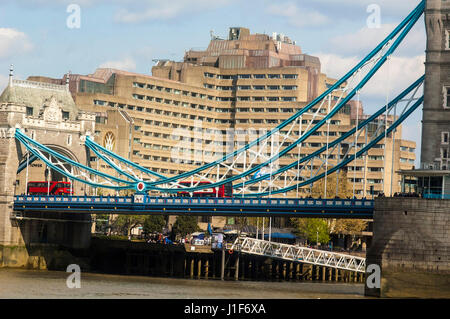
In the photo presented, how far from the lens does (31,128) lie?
12206cm

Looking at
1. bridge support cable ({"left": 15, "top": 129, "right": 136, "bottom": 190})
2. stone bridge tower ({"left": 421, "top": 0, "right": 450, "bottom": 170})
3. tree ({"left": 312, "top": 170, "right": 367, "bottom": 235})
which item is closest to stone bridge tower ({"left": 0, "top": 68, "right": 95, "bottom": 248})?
bridge support cable ({"left": 15, "top": 129, "right": 136, "bottom": 190})

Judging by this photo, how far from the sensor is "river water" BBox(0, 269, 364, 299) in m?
85.4

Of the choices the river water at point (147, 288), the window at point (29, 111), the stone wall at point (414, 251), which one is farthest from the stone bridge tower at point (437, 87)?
Answer: the window at point (29, 111)

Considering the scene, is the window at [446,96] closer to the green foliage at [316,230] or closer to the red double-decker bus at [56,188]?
the red double-decker bus at [56,188]

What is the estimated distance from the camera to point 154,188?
11619cm

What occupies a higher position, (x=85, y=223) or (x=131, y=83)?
(x=131, y=83)

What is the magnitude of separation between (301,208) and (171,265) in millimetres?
24593

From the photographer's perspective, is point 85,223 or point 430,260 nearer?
point 430,260

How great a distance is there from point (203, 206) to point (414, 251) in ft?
85.5

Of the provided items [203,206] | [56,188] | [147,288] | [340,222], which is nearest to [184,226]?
[340,222]

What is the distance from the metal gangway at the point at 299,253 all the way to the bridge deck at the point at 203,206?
11.9 m

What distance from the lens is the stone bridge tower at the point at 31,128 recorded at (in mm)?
118875
